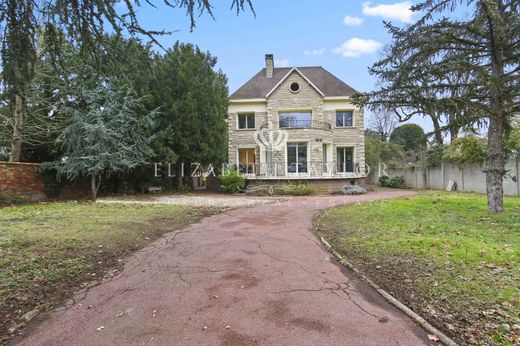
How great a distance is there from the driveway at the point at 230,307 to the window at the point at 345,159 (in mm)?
17443

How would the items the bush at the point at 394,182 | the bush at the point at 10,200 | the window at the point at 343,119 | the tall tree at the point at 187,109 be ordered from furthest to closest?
the bush at the point at 394,182 → the window at the point at 343,119 → the tall tree at the point at 187,109 → the bush at the point at 10,200

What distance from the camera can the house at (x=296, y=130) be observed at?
20297 millimetres

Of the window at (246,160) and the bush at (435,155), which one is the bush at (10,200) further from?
the bush at (435,155)


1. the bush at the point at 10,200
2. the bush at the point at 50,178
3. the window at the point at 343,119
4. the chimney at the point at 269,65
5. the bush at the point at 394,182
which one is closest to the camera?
the bush at the point at 10,200

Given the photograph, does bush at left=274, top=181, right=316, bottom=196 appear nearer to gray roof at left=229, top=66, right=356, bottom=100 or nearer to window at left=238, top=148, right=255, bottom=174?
window at left=238, top=148, right=255, bottom=174

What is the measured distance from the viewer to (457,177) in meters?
18.2

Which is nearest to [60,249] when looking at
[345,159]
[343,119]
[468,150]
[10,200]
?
[10,200]

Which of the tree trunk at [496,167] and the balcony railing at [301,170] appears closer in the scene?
the tree trunk at [496,167]

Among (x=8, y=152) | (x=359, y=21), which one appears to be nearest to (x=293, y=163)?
Answer: (x=359, y=21)

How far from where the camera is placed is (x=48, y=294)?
3.73 m

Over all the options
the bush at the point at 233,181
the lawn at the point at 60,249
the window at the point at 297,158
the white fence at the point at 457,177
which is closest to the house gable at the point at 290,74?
the window at the point at 297,158

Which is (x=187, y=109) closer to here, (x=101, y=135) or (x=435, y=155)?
(x=101, y=135)

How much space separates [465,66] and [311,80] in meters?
17.2

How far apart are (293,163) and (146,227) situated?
46.3ft
